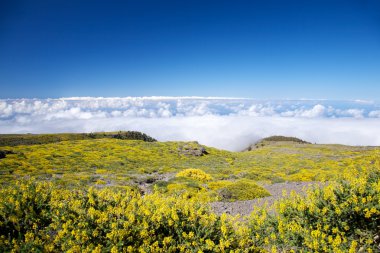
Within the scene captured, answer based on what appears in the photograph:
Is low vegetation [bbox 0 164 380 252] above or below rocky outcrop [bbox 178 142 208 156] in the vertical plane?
above

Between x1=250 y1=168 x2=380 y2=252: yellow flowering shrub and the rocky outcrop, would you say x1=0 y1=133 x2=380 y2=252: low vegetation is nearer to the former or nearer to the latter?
x1=250 y1=168 x2=380 y2=252: yellow flowering shrub

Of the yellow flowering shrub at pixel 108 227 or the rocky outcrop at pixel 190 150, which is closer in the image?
the yellow flowering shrub at pixel 108 227

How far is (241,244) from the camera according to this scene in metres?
5.51

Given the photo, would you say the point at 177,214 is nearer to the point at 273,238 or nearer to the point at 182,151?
the point at 273,238

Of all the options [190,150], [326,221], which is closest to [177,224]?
[326,221]

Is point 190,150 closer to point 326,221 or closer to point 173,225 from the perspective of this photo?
point 326,221

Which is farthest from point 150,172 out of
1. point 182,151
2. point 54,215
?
point 54,215

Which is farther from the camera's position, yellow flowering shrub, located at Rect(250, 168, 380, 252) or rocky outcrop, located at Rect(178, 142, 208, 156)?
rocky outcrop, located at Rect(178, 142, 208, 156)

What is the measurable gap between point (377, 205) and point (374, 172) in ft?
10.7

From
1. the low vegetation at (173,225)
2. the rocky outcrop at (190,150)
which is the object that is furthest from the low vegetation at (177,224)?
the rocky outcrop at (190,150)

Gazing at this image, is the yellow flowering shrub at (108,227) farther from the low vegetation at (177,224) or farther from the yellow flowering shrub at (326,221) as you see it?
the yellow flowering shrub at (326,221)

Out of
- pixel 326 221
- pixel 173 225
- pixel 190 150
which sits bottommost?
pixel 190 150

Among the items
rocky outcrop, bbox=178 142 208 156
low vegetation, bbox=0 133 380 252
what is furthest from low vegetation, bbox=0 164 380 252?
rocky outcrop, bbox=178 142 208 156

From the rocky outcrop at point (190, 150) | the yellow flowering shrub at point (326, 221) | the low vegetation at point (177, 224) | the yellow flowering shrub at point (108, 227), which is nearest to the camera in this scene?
the yellow flowering shrub at point (108, 227)
